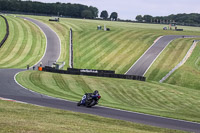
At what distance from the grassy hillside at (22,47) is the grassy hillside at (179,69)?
25367 millimetres

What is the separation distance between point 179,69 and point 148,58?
34.1 ft

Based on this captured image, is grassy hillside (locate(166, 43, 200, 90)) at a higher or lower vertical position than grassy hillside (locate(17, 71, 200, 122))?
lower

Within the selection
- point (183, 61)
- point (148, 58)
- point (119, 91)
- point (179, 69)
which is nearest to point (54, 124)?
point (119, 91)

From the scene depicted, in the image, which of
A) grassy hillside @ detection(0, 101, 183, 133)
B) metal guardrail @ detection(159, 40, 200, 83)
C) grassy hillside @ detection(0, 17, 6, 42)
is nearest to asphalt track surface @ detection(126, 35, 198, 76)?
metal guardrail @ detection(159, 40, 200, 83)

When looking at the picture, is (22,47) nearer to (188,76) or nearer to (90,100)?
(188,76)

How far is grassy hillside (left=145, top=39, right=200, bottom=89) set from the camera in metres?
56.1

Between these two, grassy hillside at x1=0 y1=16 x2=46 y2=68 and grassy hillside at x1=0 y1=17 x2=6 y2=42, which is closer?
grassy hillside at x1=0 y1=16 x2=46 y2=68

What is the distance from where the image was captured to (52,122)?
653 inches

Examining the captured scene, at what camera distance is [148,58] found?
2827 inches

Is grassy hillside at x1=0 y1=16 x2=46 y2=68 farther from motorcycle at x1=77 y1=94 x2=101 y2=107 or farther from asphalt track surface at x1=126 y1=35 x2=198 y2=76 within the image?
motorcycle at x1=77 y1=94 x2=101 y2=107

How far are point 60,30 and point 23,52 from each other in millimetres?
25545

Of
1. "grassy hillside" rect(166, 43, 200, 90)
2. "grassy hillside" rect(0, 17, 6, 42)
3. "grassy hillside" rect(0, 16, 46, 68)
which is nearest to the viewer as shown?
"grassy hillside" rect(166, 43, 200, 90)

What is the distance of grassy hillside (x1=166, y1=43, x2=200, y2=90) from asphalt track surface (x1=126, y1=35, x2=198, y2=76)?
Result: 591cm

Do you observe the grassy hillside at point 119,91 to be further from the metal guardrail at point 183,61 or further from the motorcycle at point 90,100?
the metal guardrail at point 183,61
